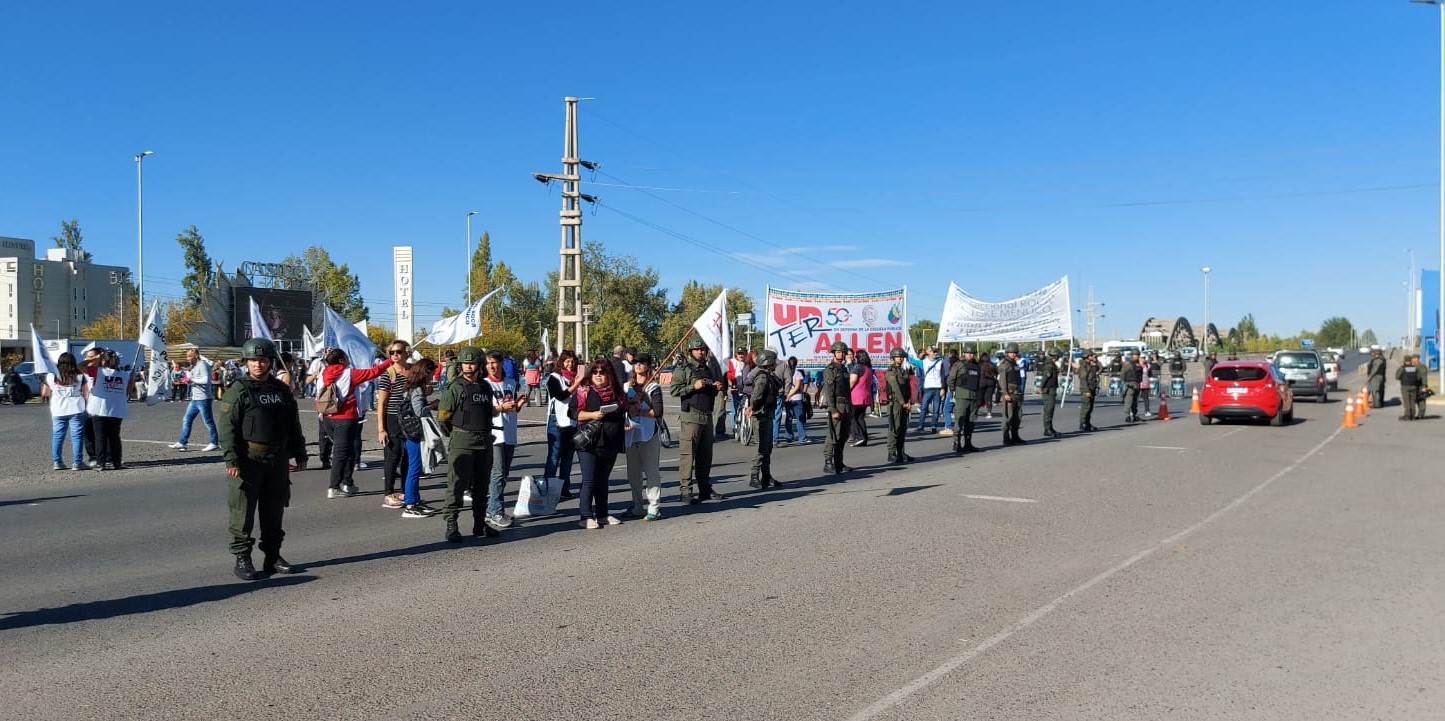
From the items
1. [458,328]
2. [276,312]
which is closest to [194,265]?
[276,312]

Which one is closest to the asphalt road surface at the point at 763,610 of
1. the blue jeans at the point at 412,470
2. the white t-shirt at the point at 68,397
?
the blue jeans at the point at 412,470

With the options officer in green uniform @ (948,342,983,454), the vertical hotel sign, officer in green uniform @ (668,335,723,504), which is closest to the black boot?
officer in green uniform @ (668,335,723,504)

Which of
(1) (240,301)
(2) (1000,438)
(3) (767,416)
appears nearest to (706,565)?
(3) (767,416)

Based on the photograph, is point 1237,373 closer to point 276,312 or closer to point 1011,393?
point 1011,393

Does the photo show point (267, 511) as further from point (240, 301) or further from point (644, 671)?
point (240, 301)

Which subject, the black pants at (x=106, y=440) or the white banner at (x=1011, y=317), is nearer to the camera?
the black pants at (x=106, y=440)

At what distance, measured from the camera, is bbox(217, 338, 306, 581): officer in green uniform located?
7238 millimetres

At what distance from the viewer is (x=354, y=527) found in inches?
376

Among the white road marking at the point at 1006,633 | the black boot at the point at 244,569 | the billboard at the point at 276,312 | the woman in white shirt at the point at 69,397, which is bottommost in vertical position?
the white road marking at the point at 1006,633

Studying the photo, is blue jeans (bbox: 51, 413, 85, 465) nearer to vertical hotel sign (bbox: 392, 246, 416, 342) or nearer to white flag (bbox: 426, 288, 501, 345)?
white flag (bbox: 426, 288, 501, 345)

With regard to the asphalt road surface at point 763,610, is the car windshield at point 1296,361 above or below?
above

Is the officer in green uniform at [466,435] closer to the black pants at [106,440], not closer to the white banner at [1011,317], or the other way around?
the black pants at [106,440]

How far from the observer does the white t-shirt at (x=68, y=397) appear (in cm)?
1389

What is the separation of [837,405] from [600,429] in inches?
193
